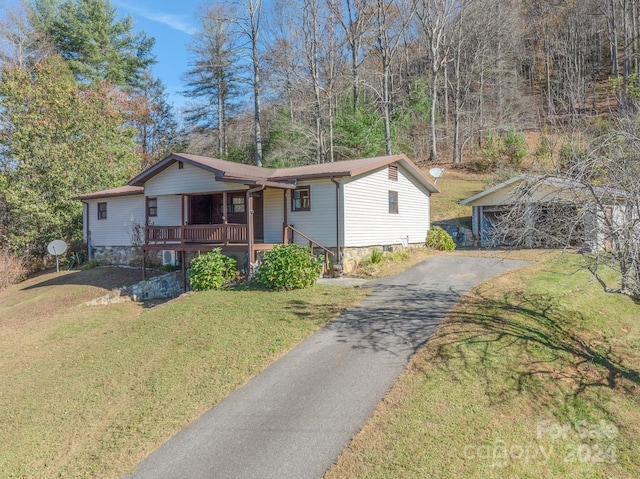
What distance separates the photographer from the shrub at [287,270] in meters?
11.0

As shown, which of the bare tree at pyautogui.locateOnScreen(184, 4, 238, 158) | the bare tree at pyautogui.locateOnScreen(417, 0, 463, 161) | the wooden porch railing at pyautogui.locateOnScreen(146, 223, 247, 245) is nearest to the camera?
the wooden porch railing at pyautogui.locateOnScreen(146, 223, 247, 245)

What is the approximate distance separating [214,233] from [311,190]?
358cm

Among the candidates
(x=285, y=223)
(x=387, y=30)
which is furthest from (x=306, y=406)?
(x=387, y=30)

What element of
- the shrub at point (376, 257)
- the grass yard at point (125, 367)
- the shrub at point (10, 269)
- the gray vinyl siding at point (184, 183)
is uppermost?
the gray vinyl siding at point (184, 183)

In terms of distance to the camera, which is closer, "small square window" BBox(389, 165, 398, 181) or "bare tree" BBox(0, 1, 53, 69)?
"small square window" BBox(389, 165, 398, 181)

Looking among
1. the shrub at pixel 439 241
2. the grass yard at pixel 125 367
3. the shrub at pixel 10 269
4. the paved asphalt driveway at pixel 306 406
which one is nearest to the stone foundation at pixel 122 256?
the shrub at pixel 10 269

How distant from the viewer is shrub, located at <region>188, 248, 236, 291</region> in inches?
485

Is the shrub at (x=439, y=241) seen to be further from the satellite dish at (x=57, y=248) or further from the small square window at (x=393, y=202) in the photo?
the satellite dish at (x=57, y=248)

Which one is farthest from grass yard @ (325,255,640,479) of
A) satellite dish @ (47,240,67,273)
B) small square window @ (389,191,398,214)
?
satellite dish @ (47,240,67,273)

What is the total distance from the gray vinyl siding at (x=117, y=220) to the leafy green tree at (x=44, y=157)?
5.90ft

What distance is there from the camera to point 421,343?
22.8ft

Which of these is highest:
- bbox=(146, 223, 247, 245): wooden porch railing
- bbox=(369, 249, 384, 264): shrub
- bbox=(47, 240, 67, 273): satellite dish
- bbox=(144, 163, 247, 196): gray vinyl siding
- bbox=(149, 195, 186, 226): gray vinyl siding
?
bbox=(144, 163, 247, 196): gray vinyl siding

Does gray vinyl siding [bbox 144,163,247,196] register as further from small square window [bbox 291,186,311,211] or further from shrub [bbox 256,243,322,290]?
shrub [bbox 256,243,322,290]

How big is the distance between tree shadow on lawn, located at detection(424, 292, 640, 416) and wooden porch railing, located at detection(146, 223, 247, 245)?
767 centimetres
